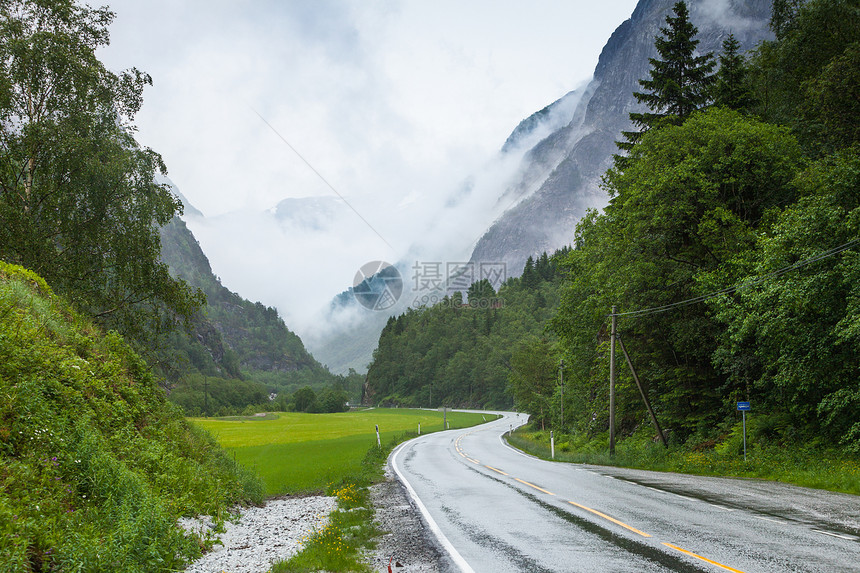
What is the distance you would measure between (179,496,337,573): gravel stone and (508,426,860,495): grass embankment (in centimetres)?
1276

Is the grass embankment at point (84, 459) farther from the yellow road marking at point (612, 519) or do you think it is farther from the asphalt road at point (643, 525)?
the yellow road marking at point (612, 519)

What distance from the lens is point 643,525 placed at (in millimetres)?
8188

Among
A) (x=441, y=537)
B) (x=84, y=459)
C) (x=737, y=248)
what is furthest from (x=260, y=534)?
(x=737, y=248)

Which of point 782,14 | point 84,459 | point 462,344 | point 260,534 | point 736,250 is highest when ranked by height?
point 782,14

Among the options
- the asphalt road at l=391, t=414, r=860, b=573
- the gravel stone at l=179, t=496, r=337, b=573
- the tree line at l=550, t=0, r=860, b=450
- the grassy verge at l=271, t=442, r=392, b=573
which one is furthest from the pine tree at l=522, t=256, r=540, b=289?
the gravel stone at l=179, t=496, r=337, b=573

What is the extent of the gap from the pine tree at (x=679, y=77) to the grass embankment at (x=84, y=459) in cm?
2744

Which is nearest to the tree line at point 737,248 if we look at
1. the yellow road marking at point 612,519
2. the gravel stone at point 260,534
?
the yellow road marking at point 612,519

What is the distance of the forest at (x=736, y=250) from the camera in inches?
602

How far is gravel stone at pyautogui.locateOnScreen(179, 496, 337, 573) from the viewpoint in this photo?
22.9 feet

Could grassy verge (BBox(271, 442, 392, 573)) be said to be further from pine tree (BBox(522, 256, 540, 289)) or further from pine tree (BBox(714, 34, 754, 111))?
pine tree (BBox(522, 256, 540, 289))

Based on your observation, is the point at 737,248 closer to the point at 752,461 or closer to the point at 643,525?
the point at 752,461

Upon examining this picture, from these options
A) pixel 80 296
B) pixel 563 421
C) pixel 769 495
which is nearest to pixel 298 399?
pixel 563 421

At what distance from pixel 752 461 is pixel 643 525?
37.7 ft

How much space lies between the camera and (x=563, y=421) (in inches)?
1982
